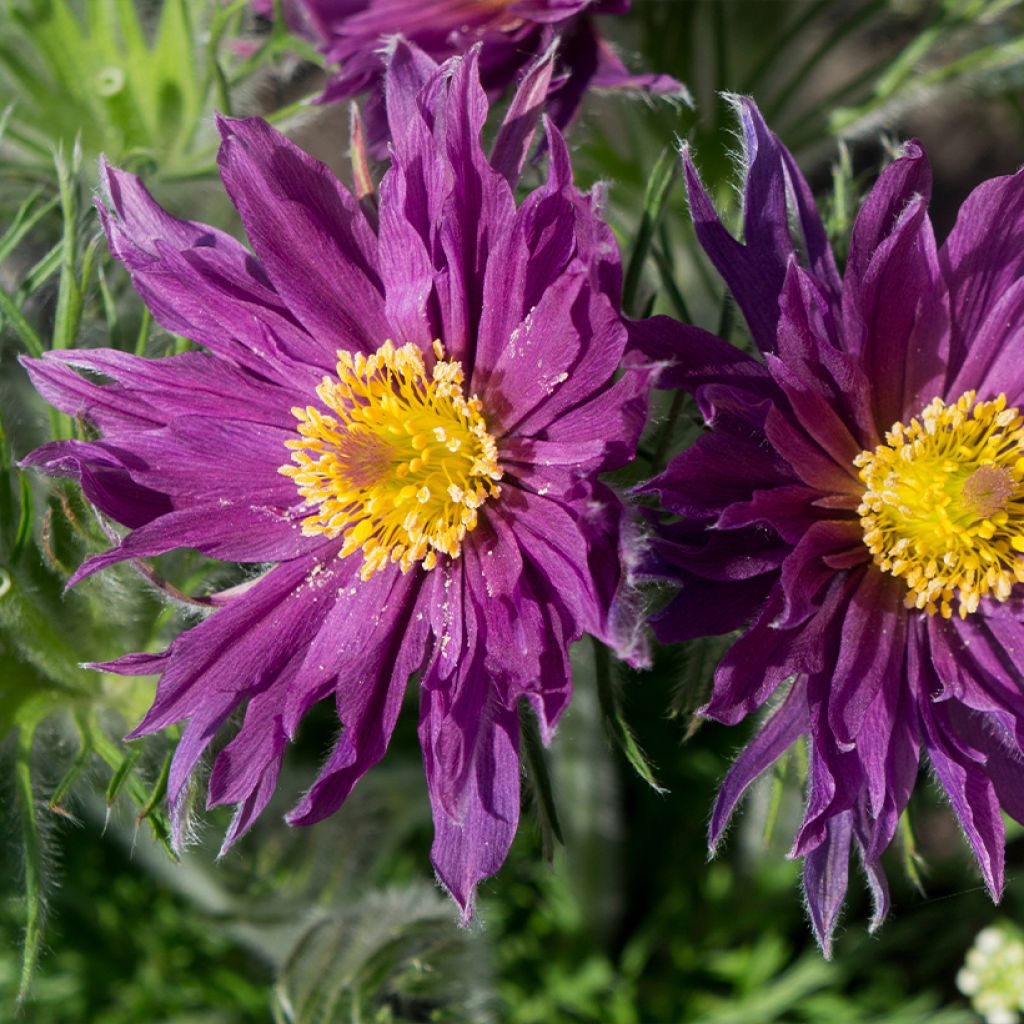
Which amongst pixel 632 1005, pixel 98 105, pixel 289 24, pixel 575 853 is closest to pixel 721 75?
pixel 289 24

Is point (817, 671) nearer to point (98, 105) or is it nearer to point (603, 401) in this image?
point (603, 401)

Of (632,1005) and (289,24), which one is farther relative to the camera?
(632,1005)

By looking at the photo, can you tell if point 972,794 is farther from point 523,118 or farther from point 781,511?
point 523,118

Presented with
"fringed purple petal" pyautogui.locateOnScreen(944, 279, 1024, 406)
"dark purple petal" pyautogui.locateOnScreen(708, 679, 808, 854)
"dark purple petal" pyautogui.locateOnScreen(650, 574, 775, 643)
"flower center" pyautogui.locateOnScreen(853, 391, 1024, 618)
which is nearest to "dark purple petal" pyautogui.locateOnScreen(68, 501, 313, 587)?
"dark purple petal" pyautogui.locateOnScreen(650, 574, 775, 643)

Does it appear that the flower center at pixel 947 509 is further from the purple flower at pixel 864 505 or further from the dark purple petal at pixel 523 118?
the dark purple petal at pixel 523 118

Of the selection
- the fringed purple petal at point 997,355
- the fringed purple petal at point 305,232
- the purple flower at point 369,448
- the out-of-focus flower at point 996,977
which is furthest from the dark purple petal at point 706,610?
the out-of-focus flower at point 996,977

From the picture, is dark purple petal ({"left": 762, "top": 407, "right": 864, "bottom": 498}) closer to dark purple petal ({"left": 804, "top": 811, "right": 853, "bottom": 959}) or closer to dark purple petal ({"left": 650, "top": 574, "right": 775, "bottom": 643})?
dark purple petal ({"left": 650, "top": 574, "right": 775, "bottom": 643})
